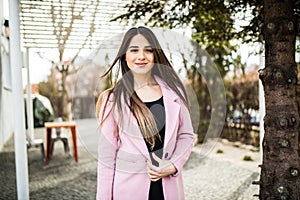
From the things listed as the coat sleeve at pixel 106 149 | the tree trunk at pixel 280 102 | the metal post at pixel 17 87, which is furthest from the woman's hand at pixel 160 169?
the metal post at pixel 17 87

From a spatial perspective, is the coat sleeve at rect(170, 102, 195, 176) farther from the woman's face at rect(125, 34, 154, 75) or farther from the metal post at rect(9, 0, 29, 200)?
the metal post at rect(9, 0, 29, 200)

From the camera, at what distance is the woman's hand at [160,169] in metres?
1.55

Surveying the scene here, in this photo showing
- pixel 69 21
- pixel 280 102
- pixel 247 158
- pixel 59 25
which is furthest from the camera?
pixel 247 158

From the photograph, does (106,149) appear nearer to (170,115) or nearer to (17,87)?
(170,115)

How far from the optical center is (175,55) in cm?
166

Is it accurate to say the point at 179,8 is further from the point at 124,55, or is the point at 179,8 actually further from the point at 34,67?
the point at 34,67

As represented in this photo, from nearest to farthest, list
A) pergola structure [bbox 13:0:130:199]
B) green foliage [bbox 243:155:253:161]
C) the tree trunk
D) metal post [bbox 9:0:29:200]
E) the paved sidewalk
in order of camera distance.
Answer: the tree trunk < pergola structure [bbox 13:0:130:199] < metal post [bbox 9:0:29:200] < the paved sidewalk < green foliage [bbox 243:155:253:161]

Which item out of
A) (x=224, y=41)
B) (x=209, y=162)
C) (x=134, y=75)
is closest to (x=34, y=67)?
(x=209, y=162)

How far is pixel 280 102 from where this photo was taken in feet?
Answer: 8.21

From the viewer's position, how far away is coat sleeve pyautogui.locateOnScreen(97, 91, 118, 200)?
155cm

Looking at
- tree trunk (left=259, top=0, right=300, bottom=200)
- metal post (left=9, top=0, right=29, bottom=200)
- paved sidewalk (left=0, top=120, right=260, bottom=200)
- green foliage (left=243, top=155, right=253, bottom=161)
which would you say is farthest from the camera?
green foliage (left=243, top=155, right=253, bottom=161)

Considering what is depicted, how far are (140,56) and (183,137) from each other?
0.36 metres

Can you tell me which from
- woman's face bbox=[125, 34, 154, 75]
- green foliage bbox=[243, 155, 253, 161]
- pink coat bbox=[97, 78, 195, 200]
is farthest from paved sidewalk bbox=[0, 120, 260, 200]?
woman's face bbox=[125, 34, 154, 75]

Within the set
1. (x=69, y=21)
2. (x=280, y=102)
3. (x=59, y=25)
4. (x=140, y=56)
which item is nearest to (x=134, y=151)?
(x=140, y=56)
